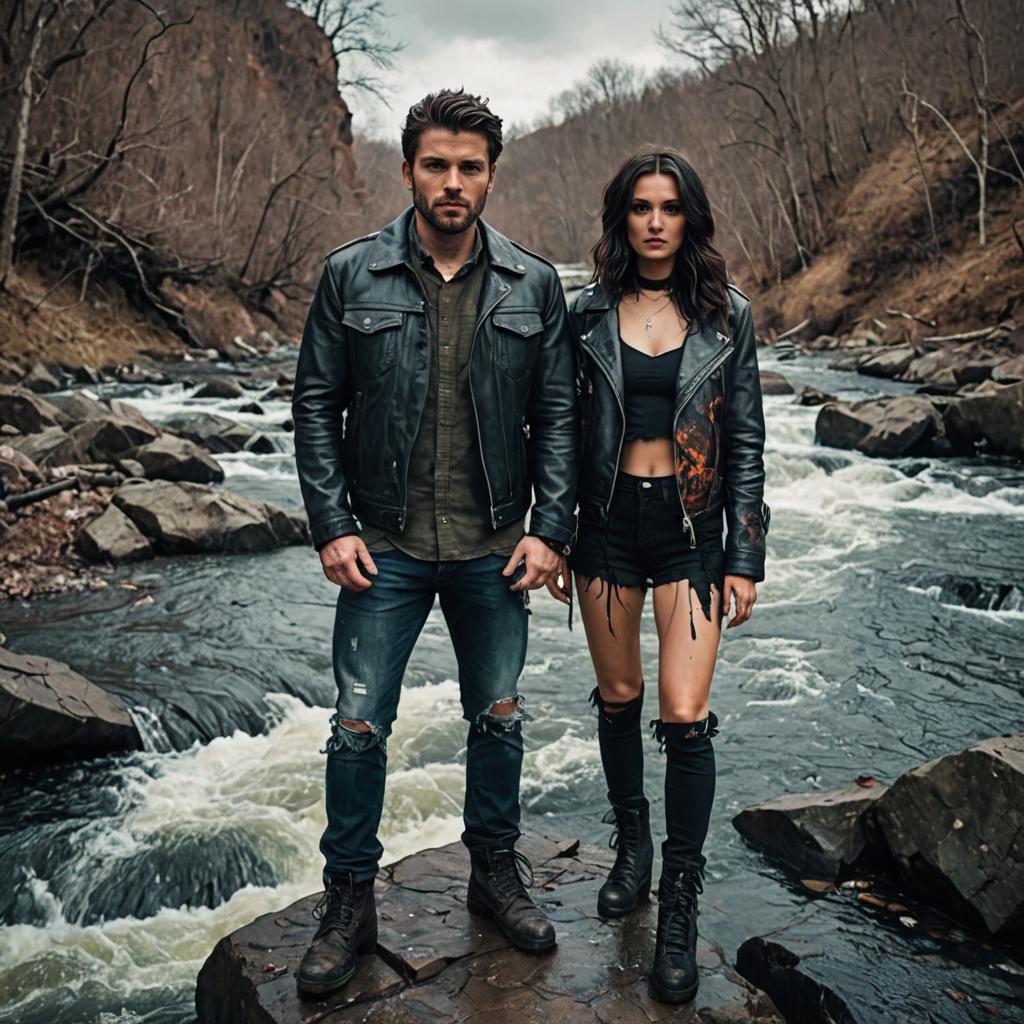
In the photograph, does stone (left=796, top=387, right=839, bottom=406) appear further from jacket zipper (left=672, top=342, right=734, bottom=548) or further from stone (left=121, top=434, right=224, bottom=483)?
jacket zipper (left=672, top=342, right=734, bottom=548)

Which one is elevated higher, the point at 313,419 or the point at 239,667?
the point at 313,419

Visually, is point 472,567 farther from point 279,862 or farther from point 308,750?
point 308,750

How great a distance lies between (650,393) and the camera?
3.16 metres

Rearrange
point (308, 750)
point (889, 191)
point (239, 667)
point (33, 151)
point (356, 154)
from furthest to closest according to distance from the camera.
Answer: point (356, 154) < point (889, 191) < point (33, 151) < point (239, 667) < point (308, 750)

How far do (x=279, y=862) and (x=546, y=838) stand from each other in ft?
5.50

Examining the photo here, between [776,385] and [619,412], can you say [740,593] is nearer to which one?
[619,412]

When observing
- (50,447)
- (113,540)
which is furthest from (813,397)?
(113,540)

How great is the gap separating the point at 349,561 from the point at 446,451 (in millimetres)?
415

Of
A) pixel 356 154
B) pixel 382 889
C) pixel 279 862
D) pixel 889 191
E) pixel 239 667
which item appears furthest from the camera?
pixel 356 154

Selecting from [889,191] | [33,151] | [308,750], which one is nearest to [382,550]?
[308,750]

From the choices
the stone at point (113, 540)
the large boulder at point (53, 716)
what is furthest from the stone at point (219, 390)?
the large boulder at point (53, 716)

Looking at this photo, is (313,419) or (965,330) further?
(965,330)

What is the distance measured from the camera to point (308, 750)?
633 cm

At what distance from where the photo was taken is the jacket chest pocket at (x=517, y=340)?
301 cm
